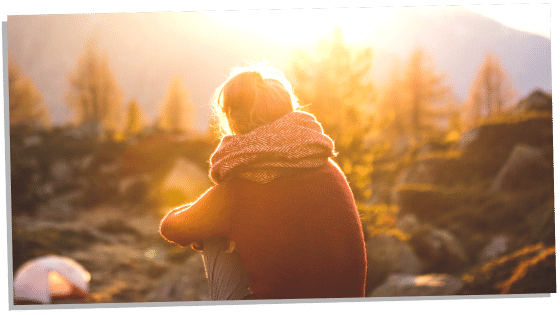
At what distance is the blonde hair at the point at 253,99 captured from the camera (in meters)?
1.76

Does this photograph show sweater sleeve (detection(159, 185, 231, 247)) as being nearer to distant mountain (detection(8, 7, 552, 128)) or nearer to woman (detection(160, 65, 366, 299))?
woman (detection(160, 65, 366, 299))

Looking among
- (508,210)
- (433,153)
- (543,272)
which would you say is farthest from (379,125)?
(543,272)

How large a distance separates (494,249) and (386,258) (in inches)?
44.4

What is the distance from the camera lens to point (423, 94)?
482 centimetres

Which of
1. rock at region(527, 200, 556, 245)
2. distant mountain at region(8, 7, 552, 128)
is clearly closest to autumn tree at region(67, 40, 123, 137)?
distant mountain at region(8, 7, 552, 128)

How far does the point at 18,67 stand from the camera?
4.22m

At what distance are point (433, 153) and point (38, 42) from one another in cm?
386

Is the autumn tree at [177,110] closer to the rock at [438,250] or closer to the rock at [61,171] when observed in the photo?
the rock at [61,171]

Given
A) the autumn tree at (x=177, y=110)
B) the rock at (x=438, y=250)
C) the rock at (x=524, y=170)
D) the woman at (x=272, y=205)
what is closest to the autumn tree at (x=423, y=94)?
the rock at (x=524, y=170)

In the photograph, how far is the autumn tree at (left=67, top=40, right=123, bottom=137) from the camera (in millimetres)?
4414

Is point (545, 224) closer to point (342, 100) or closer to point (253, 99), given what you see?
point (342, 100)

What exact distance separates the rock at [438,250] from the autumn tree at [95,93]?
10.7 ft

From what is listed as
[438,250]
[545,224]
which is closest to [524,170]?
[545,224]

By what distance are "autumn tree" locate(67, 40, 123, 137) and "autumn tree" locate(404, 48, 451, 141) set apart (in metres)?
2.82
